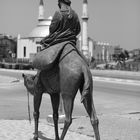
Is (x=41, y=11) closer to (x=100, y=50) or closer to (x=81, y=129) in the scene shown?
(x=100, y=50)

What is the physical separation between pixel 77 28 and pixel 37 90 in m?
1.46

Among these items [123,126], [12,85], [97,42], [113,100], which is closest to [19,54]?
[97,42]

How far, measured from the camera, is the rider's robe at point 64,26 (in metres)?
6.17

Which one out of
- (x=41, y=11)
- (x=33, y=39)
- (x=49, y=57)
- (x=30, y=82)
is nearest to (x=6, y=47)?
(x=33, y=39)

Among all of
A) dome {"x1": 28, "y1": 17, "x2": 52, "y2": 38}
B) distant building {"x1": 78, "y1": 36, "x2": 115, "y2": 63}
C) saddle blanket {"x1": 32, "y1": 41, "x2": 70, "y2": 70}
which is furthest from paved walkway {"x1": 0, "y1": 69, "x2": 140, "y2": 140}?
distant building {"x1": 78, "y1": 36, "x2": 115, "y2": 63}

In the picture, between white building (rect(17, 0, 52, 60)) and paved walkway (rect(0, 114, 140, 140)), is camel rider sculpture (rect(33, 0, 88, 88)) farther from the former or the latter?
white building (rect(17, 0, 52, 60))

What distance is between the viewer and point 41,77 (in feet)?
21.0

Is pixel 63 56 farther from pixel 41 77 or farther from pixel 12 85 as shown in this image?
pixel 12 85

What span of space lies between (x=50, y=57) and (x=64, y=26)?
26.5 inches

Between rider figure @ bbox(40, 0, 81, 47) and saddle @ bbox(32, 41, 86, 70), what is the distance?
0.52 feet

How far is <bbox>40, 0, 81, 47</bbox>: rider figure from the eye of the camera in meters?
6.17

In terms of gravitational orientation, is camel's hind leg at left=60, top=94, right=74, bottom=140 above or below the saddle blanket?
below

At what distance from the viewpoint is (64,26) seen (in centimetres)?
621

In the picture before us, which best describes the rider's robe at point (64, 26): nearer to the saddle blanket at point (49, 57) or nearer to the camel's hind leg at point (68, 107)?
the saddle blanket at point (49, 57)
